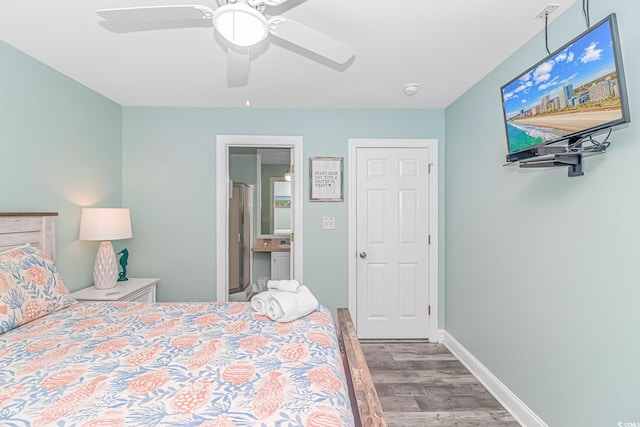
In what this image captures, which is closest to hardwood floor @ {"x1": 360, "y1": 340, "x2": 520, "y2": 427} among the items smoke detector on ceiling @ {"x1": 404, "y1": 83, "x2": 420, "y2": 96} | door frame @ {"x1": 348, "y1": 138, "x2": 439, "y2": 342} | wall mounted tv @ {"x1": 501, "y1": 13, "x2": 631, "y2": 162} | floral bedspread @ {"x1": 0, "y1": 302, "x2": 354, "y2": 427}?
door frame @ {"x1": 348, "y1": 138, "x2": 439, "y2": 342}

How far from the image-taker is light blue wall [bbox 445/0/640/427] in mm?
1401

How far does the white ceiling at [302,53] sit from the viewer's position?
5.63 ft

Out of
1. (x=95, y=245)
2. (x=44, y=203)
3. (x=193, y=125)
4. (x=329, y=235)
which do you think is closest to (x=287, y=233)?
(x=329, y=235)

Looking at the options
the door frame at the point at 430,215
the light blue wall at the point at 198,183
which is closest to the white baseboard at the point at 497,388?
the door frame at the point at 430,215

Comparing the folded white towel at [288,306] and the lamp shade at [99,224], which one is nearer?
the folded white towel at [288,306]

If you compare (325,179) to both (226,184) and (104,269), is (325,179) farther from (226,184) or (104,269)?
(104,269)

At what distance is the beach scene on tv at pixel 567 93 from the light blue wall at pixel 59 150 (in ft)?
10.3

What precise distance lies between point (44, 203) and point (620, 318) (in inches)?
139

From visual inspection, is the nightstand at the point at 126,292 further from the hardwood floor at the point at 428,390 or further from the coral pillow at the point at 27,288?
the hardwood floor at the point at 428,390

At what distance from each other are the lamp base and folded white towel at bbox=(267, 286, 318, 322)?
1.69m

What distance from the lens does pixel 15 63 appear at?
6.98ft

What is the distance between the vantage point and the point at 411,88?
8.99ft

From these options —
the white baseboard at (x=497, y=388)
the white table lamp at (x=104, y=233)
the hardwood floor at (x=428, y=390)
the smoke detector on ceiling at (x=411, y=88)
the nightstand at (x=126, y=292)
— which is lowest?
the hardwood floor at (x=428, y=390)

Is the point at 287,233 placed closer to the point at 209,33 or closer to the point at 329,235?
the point at 329,235
